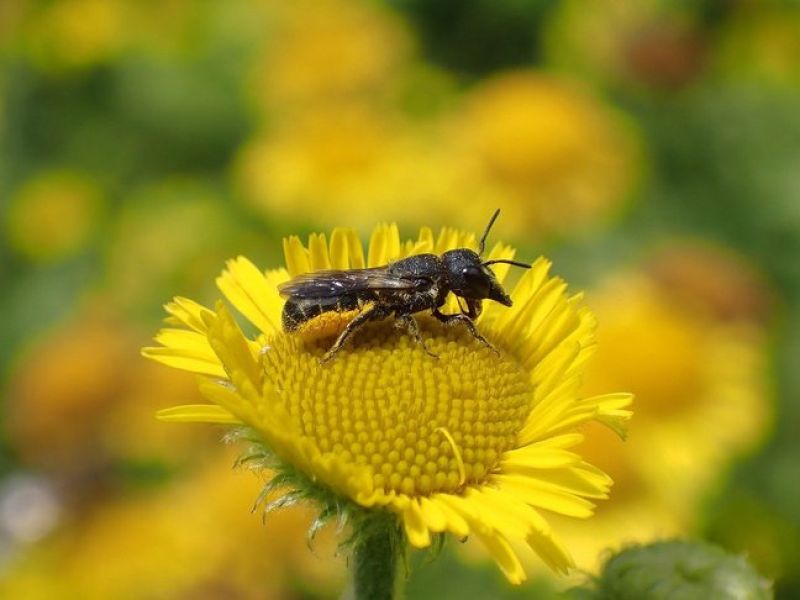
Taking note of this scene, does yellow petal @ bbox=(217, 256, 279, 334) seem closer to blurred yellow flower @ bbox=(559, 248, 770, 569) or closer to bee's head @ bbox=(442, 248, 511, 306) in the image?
bee's head @ bbox=(442, 248, 511, 306)

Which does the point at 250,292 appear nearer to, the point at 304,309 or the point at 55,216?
the point at 304,309

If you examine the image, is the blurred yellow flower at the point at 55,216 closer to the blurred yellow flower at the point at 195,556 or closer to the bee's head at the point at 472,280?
the blurred yellow flower at the point at 195,556

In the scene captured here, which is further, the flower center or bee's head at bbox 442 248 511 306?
bee's head at bbox 442 248 511 306

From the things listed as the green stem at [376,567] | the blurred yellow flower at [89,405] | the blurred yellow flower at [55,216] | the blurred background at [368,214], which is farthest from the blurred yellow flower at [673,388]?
the blurred yellow flower at [55,216]

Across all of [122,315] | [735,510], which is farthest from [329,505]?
[122,315]

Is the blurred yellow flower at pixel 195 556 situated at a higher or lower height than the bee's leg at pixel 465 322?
lower

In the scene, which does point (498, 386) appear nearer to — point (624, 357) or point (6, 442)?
point (624, 357)

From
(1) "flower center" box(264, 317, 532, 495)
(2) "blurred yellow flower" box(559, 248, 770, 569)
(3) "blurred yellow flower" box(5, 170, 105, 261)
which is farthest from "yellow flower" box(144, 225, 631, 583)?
(3) "blurred yellow flower" box(5, 170, 105, 261)
